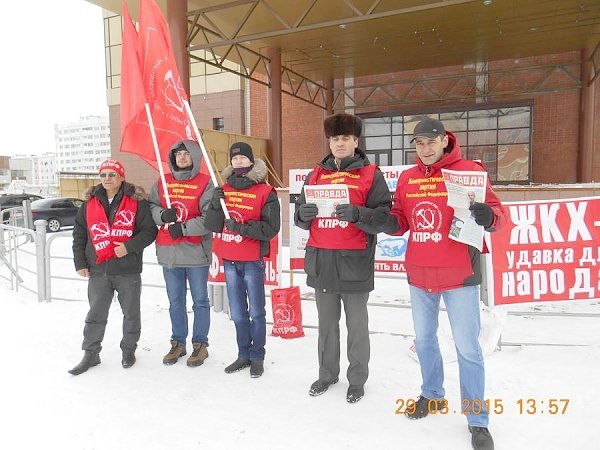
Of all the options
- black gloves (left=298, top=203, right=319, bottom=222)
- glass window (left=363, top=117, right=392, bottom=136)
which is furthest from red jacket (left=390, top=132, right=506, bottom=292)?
glass window (left=363, top=117, right=392, bottom=136)

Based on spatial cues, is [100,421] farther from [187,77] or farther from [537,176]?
[537,176]

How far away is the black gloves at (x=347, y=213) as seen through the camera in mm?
2994

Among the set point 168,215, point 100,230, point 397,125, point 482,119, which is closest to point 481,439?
point 168,215

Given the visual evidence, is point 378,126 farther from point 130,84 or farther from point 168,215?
point 168,215

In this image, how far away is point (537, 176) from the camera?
17531 mm

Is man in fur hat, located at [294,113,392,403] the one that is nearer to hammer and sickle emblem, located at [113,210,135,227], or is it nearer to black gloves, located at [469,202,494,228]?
black gloves, located at [469,202,494,228]

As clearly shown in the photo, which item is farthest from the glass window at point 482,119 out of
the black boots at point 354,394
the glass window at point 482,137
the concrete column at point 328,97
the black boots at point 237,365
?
the black boots at point 354,394

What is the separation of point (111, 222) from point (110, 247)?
Answer: 8.9 inches

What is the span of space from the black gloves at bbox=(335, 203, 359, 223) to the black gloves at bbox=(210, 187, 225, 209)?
1.21 metres

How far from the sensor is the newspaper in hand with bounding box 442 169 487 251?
2.59 meters

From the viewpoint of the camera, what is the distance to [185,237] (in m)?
4.01

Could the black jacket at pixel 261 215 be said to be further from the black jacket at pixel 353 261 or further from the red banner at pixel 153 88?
the red banner at pixel 153 88

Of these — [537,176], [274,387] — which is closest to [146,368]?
[274,387]

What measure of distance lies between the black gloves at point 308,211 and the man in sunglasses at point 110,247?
161 cm
